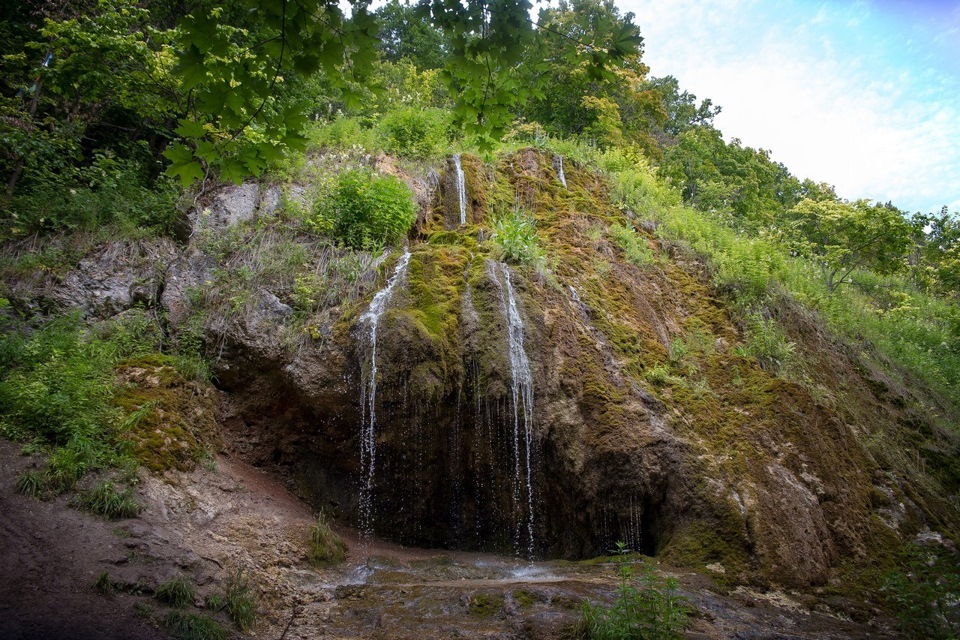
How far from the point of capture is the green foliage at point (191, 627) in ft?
13.6

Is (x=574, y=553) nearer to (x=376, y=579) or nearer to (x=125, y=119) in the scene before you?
(x=376, y=579)

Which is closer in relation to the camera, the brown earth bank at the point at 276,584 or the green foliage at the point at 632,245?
the brown earth bank at the point at 276,584

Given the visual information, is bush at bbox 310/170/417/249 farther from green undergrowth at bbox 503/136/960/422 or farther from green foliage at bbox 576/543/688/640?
green foliage at bbox 576/543/688/640

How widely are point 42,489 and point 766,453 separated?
818 centimetres

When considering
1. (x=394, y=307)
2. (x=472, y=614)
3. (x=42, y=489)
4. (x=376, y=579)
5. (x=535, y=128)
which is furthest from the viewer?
(x=535, y=128)

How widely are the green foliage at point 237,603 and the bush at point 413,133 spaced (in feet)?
31.5

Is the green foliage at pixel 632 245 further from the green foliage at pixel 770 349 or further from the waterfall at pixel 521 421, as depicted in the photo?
the waterfall at pixel 521 421

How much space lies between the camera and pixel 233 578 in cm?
505

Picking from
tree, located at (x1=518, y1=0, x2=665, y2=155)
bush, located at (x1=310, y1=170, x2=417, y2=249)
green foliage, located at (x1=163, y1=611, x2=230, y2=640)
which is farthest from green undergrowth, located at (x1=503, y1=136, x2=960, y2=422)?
green foliage, located at (x1=163, y1=611, x2=230, y2=640)

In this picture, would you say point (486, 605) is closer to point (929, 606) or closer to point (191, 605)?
point (191, 605)

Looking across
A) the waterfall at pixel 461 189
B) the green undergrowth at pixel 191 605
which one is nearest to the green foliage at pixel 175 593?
the green undergrowth at pixel 191 605

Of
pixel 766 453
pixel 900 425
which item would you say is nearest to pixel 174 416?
pixel 766 453

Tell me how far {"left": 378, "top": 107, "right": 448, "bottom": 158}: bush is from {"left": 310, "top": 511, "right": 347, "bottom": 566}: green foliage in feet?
27.8

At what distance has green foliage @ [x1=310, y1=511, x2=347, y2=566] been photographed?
20.5 ft
